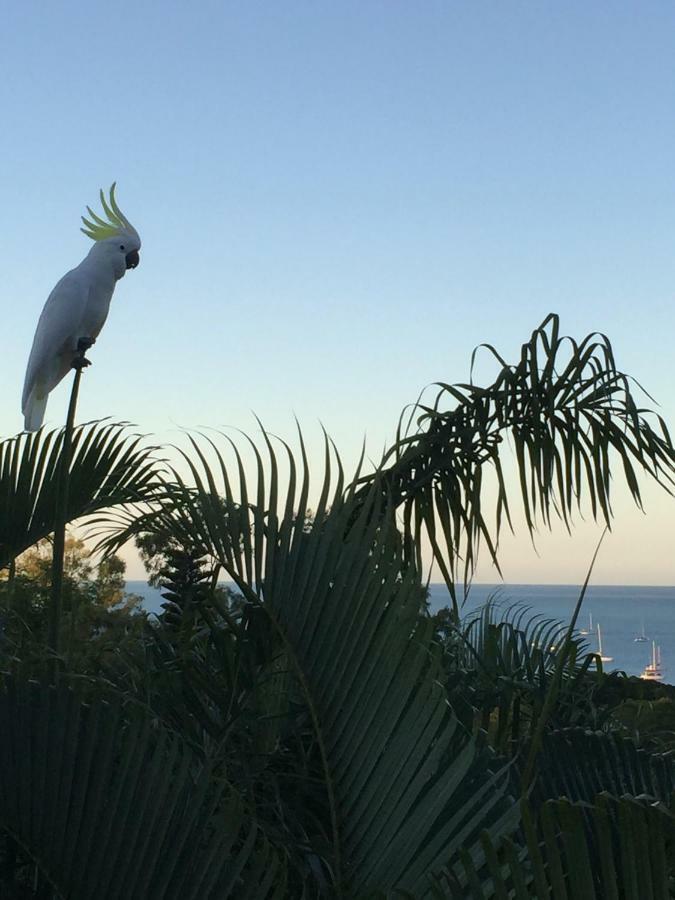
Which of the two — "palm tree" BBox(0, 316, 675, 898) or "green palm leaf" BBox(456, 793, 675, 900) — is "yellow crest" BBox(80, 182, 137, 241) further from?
"green palm leaf" BBox(456, 793, 675, 900)

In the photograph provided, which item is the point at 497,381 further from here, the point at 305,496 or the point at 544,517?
the point at 305,496

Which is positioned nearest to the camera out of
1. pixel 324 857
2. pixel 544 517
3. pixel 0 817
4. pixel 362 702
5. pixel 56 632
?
pixel 0 817

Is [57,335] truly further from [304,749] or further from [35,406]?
[304,749]

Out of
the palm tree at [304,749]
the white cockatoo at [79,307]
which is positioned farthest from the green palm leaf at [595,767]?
the white cockatoo at [79,307]

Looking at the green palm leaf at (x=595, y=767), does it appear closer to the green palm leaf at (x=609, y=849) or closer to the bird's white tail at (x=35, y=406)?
the green palm leaf at (x=609, y=849)

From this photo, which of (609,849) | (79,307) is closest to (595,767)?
(609,849)

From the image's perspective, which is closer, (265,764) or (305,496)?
(305,496)

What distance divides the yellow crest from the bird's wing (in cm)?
18

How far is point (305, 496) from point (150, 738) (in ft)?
1.56

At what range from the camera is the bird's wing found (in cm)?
280

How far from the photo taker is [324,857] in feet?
5.00

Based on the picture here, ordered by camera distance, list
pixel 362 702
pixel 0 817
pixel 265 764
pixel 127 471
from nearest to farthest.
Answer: pixel 0 817 → pixel 362 702 → pixel 265 764 → pixel 127 471

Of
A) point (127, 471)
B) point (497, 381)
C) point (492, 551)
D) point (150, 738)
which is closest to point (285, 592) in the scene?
point (150, 738)

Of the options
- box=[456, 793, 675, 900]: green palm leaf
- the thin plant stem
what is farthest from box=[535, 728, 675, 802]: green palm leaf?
the thin plant stem
